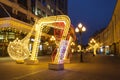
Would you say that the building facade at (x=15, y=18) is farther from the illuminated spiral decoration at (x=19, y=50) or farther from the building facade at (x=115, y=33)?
the building facade at (x=115, y=33)

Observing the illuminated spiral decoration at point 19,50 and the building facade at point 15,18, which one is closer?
the illuminated spiral decoration at point 19,50

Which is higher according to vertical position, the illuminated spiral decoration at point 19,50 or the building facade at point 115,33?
the building facade at point 115,33

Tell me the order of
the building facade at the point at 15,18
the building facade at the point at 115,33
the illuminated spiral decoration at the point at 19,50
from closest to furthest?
the illuminated spiral decoration at the point at 19,50
the building facade at the point at 15,18
the building facade at the point at 115,33

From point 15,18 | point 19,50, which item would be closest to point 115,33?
point 15,18

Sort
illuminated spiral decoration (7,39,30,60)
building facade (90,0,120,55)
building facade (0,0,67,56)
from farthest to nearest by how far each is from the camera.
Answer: building facade (90,0,120,55)
building facade (0,0,67,56)
illuminated spiral decoration (7,39,30,60)

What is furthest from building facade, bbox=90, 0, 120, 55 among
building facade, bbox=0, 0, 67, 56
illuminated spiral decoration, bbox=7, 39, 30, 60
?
illuminated spiral decoration, bbox=7, 39, 30, 60

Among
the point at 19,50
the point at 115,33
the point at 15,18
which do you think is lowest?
the point at 19,50

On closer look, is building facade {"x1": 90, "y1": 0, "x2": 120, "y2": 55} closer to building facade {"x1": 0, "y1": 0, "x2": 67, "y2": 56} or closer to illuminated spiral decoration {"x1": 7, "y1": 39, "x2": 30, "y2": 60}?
building facade {"x1": 0, "y1": 0, "x2": 67, "y2": 56}

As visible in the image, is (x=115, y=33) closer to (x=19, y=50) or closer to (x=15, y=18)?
(x=15, y=18)

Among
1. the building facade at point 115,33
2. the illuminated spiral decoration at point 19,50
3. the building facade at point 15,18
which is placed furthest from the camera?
the building facade at point 115,33

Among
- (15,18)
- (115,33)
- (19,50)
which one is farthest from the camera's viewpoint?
(115,33)

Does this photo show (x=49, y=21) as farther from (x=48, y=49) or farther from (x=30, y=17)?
(x=48, y=49)

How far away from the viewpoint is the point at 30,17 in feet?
239

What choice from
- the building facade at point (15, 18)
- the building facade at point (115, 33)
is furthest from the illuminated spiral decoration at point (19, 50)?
the building facade at point (115, 33)
